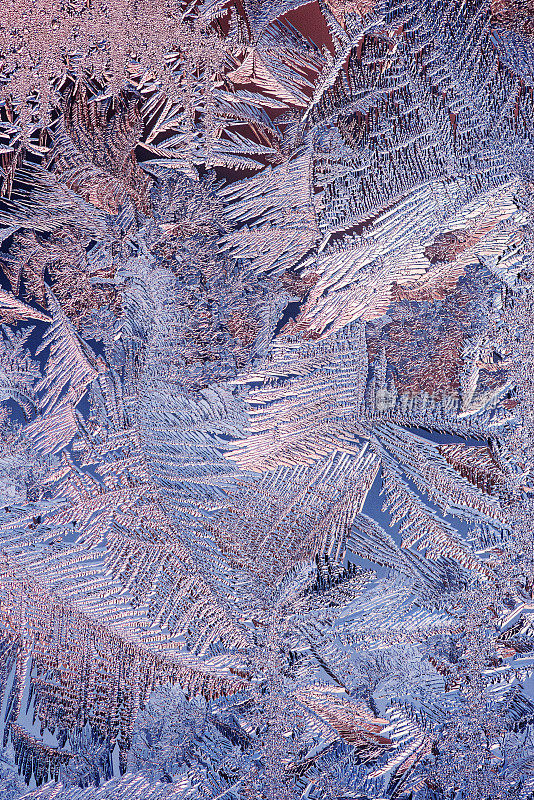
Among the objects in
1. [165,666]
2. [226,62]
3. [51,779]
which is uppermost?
[226,62]

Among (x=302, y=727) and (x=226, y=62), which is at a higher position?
(x=226, y=62)

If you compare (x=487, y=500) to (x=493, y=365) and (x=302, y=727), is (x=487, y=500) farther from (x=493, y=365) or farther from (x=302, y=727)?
(x=302, y=727)

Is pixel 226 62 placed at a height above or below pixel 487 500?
above

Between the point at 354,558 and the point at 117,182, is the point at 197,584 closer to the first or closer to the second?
the point at 354,558

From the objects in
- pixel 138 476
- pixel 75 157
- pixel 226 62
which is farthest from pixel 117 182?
pixel 138 476

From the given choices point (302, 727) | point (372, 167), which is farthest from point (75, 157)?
point (302, 727)

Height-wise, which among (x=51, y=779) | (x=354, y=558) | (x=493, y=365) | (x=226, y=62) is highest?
(x=226, y=62)
